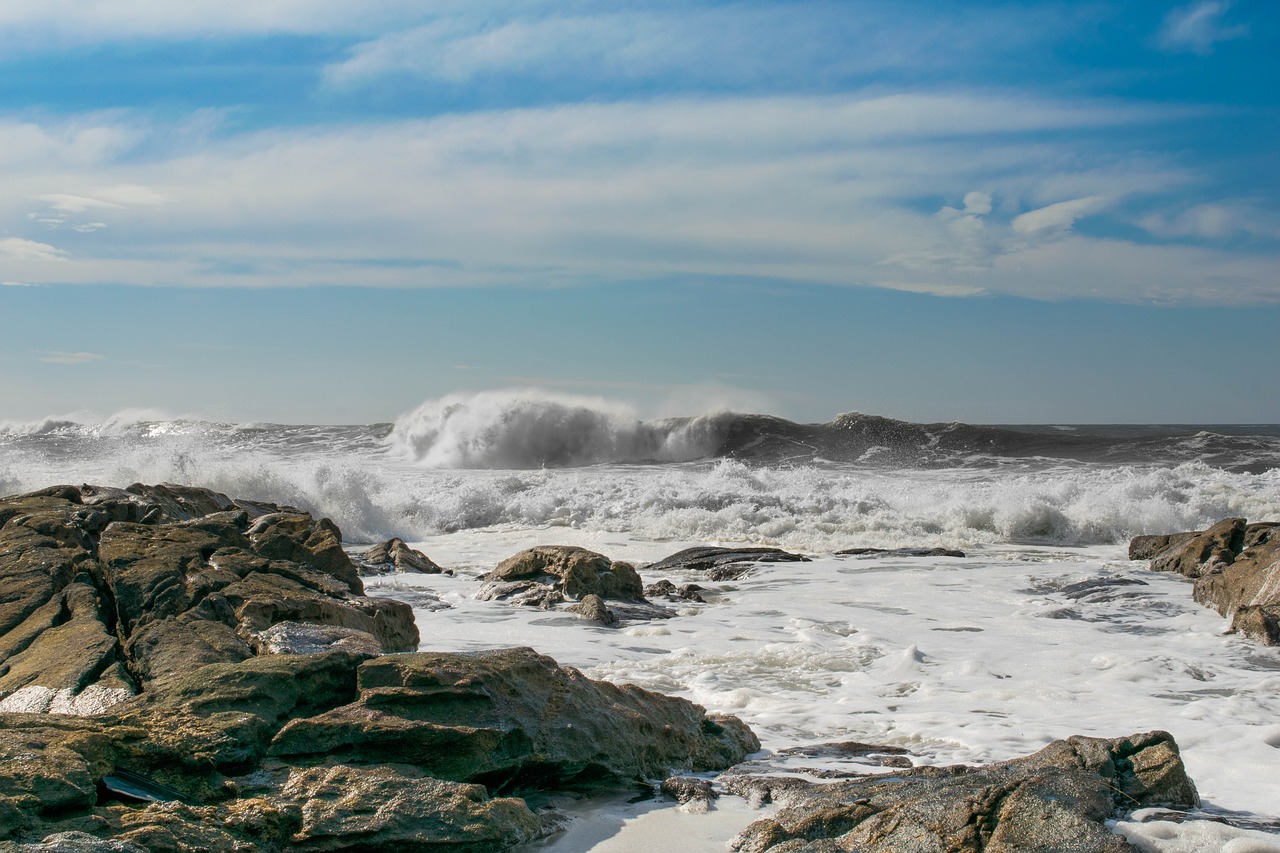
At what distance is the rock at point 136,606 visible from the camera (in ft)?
12.5

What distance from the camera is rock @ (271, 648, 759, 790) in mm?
3121

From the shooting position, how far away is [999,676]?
19.0 ft

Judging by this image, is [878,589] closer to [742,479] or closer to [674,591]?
[674,591]

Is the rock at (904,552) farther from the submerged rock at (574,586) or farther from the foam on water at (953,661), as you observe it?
the submerged rock at (574,586)

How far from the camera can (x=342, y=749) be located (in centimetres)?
308

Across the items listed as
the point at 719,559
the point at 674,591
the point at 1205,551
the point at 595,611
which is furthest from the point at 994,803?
the point at 1205,551

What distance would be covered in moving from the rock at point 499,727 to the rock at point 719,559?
6454 millimetres

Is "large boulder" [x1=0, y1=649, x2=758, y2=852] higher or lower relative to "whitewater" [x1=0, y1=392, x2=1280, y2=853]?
higher

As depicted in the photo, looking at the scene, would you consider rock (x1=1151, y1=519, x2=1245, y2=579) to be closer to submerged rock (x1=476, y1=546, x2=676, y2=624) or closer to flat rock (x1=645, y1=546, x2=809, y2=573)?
flat rock (x1=645, y1=546, x2=809, y2=573)

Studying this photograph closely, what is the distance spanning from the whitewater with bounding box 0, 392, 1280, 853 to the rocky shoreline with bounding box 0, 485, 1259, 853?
0.79 feet

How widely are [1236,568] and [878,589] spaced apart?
9.88ft

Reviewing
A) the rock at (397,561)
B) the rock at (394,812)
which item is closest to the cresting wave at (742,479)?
the rock at (397,561)

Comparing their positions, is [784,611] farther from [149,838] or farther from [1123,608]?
[149,838]

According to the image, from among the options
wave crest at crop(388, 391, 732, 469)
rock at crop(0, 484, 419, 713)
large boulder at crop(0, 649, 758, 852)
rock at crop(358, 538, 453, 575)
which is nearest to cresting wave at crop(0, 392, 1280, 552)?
wave crest at crop(388, 391, 732, 469)
